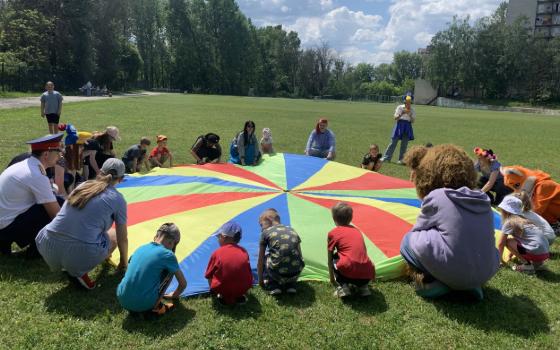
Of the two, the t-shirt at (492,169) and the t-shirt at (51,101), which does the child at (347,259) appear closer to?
the t-shirt at (492,169)

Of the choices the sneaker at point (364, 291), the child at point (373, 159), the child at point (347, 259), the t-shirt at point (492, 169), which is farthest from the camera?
the child at point (373, 159)

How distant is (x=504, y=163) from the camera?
457 inches

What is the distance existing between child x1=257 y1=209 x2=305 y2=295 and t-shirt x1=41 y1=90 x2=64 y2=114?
11.0 meters

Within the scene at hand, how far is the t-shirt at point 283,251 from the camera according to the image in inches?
149

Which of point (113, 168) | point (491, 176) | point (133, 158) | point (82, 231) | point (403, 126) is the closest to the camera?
point (82, 231)

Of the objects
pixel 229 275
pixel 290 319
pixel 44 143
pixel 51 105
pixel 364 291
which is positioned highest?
pixel 51 105

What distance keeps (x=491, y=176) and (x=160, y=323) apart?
18.3ft

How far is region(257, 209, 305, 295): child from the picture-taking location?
3781 mm

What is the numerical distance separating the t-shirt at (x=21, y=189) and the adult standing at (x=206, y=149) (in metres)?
4.66

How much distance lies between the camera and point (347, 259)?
3684mm

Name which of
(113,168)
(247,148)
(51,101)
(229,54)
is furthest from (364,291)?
(229,54)

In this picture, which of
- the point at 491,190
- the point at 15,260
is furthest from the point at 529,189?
the point at 15,260

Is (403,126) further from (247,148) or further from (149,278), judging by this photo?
(149,278)

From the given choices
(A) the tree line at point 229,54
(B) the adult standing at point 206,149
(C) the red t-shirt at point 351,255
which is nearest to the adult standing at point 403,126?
(B) the adult standing at point 206,149
